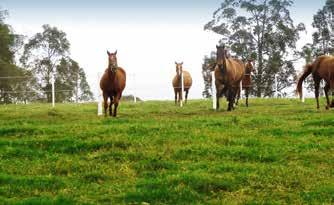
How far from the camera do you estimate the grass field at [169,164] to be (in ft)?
27.5

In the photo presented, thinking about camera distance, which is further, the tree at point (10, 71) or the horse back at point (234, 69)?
the tree at point (10, 71)

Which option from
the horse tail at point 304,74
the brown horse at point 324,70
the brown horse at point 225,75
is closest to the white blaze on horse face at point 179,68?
the brown horse at point 225,75

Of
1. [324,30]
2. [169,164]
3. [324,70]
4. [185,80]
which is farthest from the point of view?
[324,30]

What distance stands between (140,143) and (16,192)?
3.40 meters

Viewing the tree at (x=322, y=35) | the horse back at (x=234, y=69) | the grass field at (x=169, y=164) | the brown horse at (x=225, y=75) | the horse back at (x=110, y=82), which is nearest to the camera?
the grass field at (x=169, y=164)

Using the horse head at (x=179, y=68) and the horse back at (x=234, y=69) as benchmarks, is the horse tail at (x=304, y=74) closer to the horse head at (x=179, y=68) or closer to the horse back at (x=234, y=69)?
the horse back at (x=234, y=69)

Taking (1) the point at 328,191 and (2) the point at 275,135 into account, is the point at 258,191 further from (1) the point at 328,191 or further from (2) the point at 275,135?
(2) the point at 275,135

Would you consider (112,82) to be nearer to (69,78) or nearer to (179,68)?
(179,68)

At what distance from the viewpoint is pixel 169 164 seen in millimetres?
9977

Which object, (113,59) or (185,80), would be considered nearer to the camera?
(113,59)

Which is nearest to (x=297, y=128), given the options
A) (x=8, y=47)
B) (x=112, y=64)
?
(x=112, y=64)

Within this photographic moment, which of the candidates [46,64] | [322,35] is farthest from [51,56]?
[322,35]

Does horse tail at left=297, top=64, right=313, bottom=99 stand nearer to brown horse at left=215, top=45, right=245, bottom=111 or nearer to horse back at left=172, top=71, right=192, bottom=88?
brown horse at left=215, top=45, right=245, bottom=111

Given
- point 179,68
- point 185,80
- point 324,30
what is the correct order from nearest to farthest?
point 179,68 → point 185,80 → point 324,30
